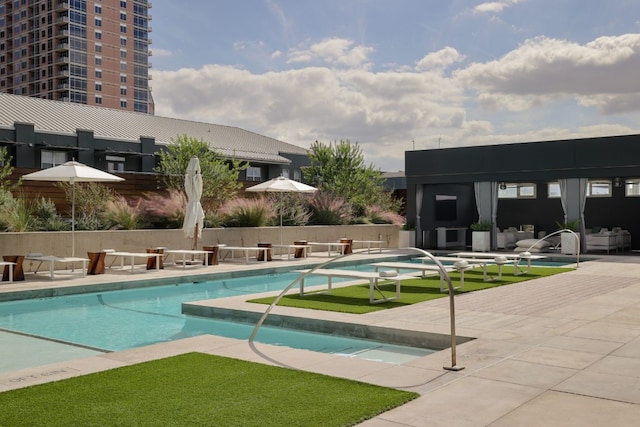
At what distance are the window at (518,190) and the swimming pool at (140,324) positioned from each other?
13.1 m

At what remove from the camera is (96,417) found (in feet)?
12.5

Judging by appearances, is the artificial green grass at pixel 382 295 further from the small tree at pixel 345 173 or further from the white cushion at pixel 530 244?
the small tree at pixel 345 173

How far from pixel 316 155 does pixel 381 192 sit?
118 inches

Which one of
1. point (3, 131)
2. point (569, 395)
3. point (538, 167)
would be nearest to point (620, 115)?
point (538, 167)

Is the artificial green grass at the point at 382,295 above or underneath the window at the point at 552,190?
underneath

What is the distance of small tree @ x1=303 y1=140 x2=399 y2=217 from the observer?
79.7ft

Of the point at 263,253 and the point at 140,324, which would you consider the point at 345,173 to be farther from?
the point at 140,324

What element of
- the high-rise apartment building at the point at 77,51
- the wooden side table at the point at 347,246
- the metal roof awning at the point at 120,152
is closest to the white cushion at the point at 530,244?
the wooden side table at the point at 347,246

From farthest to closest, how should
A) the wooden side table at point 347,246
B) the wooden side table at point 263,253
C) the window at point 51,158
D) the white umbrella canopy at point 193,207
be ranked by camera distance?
the window at point 51,158 → the wooden side table at point 347,246 → the wooden side table at point 263,253 → the white umbrella canopy at point 193,207

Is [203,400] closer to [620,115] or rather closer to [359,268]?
[359,268]

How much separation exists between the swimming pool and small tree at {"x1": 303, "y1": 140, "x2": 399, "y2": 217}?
42.1ft

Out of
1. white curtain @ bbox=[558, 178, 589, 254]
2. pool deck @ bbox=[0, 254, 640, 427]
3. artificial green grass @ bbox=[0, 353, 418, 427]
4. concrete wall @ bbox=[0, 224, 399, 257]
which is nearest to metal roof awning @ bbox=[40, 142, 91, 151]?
concrete wall @ bbox=[0, 224, 399, 257]

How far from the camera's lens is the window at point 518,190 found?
21.9 metres

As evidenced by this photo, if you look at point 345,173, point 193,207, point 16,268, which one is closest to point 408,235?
point 345,173
